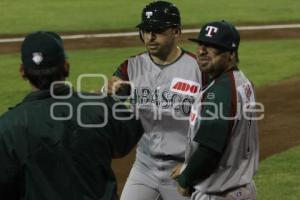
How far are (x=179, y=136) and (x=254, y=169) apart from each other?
843 mm

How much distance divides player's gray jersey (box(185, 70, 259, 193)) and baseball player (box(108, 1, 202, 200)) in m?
0.75

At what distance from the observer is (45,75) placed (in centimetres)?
304

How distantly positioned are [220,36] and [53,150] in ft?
4.98

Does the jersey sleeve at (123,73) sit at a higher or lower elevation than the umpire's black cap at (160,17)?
lower

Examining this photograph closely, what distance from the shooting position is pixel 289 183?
689 centimetres

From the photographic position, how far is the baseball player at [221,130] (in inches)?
151

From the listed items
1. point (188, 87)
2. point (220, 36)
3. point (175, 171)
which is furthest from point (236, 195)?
point (188, 87)

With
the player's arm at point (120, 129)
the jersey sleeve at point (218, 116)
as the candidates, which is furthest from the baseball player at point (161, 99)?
the player's arm at point (120, 129)

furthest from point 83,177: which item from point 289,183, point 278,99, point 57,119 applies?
point 278,99

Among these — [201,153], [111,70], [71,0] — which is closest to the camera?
[201,153]

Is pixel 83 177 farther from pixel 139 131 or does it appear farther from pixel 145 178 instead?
pixel 145 178

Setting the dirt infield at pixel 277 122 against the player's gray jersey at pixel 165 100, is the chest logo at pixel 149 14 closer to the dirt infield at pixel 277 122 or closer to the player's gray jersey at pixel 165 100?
the player's gray jersey at pixel 165 100

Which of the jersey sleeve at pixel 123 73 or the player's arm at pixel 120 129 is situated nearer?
the player's arm at pixel 120 129

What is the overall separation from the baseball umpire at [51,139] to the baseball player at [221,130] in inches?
34.7
